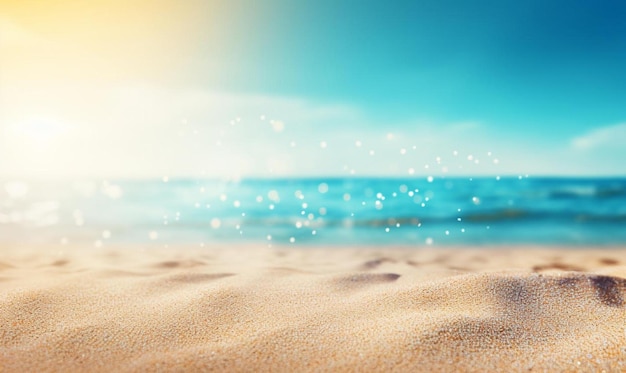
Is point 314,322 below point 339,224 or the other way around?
the other way around

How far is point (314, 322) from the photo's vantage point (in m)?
1.83

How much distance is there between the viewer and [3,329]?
5.81ft

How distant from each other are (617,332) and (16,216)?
476 inches

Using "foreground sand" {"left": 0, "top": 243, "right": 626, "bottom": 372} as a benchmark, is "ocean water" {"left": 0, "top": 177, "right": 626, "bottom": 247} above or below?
below

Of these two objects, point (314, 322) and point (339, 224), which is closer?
point (314, 322)

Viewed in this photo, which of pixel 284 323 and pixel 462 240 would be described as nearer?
pixel 284 323

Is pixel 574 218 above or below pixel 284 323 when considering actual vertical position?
below

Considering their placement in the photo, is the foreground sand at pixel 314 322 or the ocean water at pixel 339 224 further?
the ocean water at pixel 339 224

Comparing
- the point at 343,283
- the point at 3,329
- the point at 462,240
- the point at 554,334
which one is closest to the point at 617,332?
the point at 554,334

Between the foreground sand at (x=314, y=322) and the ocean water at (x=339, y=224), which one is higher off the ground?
the foreground sand at (x=314, y=322)

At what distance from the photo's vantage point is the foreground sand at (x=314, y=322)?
59.5 inches

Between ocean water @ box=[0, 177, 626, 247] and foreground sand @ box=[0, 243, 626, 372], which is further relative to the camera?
ocean water @ box=[0, 177, 626, 247]

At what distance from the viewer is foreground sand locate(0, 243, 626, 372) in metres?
1.51

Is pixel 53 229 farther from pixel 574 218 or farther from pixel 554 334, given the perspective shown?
pixel 574 218
